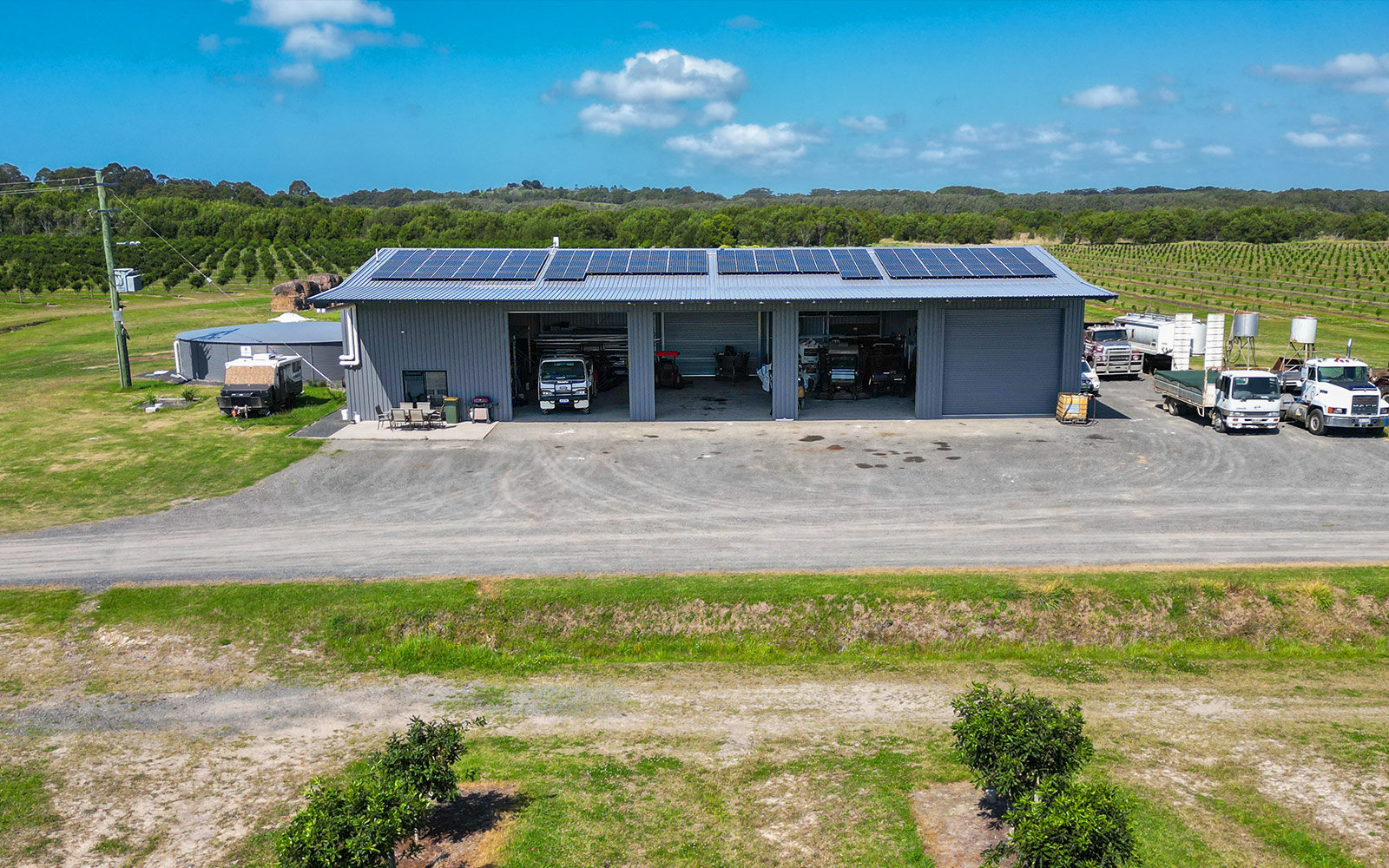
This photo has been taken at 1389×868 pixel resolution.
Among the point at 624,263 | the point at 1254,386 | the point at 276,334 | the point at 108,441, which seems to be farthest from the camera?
the point at 276,334

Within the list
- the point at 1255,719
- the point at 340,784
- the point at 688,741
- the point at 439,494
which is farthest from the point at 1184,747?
the point at 439,494

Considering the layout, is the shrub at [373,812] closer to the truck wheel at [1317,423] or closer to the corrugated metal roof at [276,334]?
the truck wheel at [1317,423]

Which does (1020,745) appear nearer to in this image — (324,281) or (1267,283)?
(324,281)

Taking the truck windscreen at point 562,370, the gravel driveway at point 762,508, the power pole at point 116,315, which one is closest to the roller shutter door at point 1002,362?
the gravel driveway at point 762,508

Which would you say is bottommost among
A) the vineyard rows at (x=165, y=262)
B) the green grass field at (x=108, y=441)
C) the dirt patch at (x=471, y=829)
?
the dirt patch at (x=471, y=829)

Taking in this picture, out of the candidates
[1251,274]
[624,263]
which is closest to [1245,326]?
[624,263]

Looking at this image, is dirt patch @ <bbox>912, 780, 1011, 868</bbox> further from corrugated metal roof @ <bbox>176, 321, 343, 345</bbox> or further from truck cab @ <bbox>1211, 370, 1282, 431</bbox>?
corrugated metal roof @ <bbox>176, 321, 343, 345</bbox>
